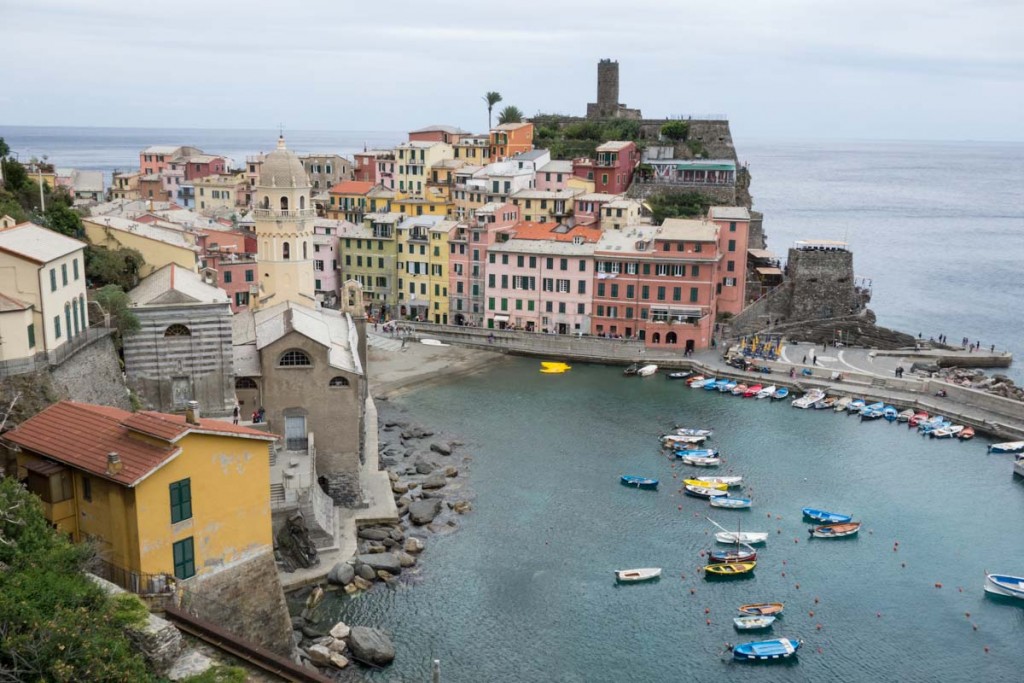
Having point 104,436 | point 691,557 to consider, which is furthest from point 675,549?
point 104,436

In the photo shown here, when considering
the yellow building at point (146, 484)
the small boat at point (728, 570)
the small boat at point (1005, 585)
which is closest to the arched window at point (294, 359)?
the yellow building at point (146, 484)

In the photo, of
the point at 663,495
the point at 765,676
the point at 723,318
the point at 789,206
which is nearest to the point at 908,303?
the point at 723,318

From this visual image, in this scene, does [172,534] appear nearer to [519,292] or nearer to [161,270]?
[161,270]

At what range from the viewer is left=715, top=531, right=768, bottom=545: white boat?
43.2 metres

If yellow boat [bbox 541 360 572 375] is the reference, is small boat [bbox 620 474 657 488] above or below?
below

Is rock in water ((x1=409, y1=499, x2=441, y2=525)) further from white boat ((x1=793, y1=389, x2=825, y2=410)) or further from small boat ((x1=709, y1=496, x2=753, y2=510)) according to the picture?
white boat ((x1=793, y1=389, x2=825, y2=410))

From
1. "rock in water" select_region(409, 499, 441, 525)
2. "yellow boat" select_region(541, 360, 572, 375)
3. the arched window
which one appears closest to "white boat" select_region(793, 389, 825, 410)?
"yellow boat" select_region(541, 360, 572, 375)

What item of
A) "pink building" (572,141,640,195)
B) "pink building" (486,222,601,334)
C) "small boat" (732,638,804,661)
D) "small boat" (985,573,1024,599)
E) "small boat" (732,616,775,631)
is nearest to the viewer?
"small boat" (732,638,804,661)

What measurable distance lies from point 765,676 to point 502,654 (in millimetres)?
9409

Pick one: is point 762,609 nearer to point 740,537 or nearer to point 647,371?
point 740,537

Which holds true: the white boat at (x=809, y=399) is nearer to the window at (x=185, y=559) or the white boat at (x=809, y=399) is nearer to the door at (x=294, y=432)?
the door at (x=294, y=432)

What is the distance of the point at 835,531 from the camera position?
44.5m

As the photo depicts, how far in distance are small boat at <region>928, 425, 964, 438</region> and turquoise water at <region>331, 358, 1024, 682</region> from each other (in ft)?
2.57

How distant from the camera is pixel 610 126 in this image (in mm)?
119812
